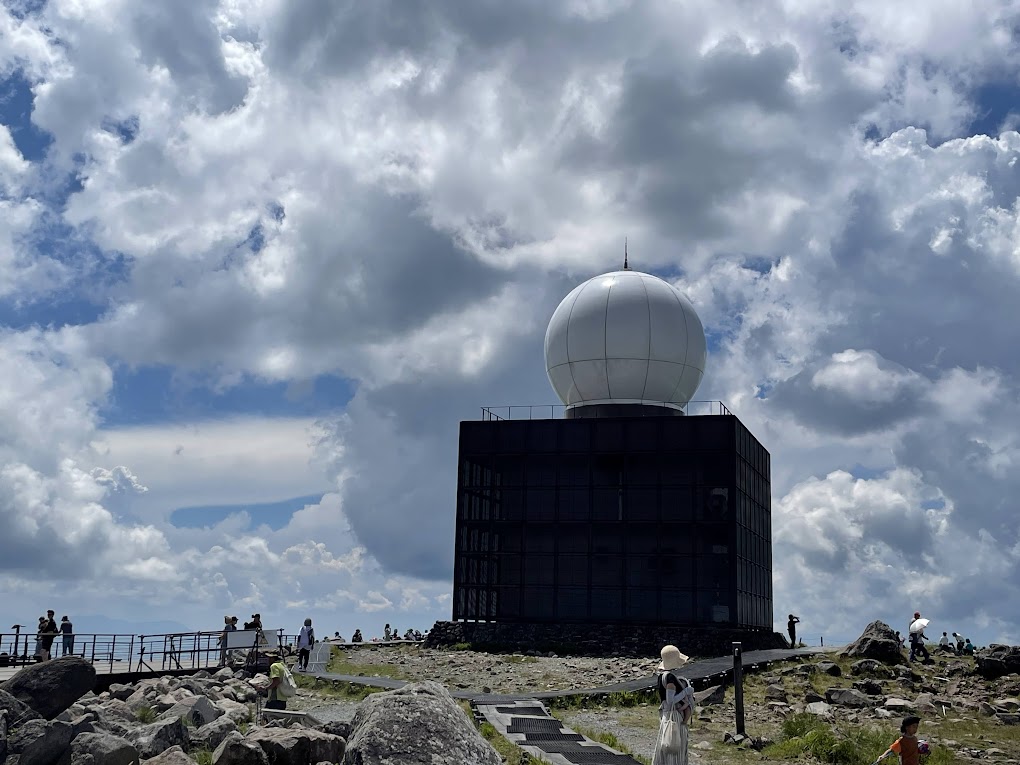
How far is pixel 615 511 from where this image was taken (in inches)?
1786

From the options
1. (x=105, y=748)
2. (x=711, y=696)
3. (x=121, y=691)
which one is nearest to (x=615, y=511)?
(x=711, y=696)

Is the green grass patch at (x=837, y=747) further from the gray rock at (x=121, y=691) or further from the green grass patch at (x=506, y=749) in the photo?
the gray rock at (x=121, y=691)

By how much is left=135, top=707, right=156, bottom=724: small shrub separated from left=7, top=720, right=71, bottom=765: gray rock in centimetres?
571

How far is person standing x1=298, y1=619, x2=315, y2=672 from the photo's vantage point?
3519 centimetres

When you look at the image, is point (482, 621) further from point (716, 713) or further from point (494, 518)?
point (716, 713)

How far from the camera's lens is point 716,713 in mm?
25547

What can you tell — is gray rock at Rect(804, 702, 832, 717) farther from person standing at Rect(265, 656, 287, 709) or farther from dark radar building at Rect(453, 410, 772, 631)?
dark radar building at Rect(453, 410, 772, 631)

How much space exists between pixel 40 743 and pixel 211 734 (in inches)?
125

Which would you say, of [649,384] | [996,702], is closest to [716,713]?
[996,702]

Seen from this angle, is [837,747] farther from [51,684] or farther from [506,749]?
[51,684]

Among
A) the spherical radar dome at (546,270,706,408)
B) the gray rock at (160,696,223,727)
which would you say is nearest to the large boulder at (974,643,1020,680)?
the spherical radar dome at (546,270,706,408)

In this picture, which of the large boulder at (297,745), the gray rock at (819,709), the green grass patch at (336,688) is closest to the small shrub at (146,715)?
the green grass patch at (336,688)

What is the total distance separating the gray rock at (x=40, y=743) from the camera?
18.1m

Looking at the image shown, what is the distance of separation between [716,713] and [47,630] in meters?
21.4
